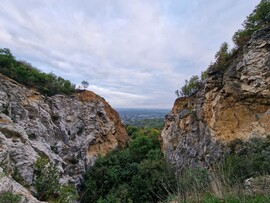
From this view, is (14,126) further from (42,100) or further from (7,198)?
(7,198)

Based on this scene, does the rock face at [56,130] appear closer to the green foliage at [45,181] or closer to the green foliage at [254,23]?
the green foliage at [45,181]

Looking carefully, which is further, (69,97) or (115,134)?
(115,134)

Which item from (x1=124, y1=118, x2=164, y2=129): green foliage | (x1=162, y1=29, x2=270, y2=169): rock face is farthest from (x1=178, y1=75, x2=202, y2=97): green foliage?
(x1=124, y1=118, x2=164, y2=129): green foliage

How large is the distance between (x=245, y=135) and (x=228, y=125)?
3.91ft

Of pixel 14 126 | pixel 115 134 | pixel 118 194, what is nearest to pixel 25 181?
pixel 14 126

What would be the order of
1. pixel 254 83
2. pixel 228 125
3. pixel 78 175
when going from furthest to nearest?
pixel 78 175 < pixel 228 125 < pixel 254 83

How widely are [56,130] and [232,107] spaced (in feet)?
44.6

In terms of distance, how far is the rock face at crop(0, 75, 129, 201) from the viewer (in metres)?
10.4

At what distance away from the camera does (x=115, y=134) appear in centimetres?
2495

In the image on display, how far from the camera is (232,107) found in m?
11.6

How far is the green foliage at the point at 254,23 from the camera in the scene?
36.7 feet

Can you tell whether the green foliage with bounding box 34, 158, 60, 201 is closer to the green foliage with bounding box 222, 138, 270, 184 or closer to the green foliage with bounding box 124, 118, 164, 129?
the green foliage with bounding box 222, 138, 270, 184

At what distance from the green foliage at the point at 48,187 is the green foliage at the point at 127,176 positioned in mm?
3676

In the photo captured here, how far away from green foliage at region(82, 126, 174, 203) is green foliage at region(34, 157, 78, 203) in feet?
12.1
